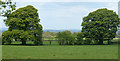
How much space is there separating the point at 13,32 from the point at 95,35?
12.5 meters

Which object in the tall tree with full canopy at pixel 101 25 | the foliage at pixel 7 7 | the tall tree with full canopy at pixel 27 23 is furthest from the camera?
the tall tree with full canopy at pixel 101 25

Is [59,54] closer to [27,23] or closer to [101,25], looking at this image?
[27,23]

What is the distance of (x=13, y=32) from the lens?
26156 mm

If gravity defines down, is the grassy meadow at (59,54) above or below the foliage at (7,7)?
below

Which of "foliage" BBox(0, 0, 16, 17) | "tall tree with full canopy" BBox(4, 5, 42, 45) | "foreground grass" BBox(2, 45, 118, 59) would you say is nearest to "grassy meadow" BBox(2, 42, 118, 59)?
"foreground grass" BBox(2, 45, 118, 59)

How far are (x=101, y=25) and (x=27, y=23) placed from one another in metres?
11.6

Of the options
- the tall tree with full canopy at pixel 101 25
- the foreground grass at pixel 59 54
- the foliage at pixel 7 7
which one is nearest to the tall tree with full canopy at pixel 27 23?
the tall tree with full canopy at pixel 101 25

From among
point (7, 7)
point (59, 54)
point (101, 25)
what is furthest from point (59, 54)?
point (101, 25)

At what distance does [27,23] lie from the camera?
2706cm

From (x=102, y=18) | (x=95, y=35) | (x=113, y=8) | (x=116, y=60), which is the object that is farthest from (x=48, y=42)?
(x=116, y=60)

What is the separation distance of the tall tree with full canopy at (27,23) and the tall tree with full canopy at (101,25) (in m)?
7.47

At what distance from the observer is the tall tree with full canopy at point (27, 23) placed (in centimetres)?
2667

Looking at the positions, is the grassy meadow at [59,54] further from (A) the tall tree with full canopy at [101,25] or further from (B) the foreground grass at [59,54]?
(A) the tall tree with full canopy at [101,25]

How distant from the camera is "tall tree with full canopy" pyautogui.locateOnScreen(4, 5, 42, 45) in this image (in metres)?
26.7
